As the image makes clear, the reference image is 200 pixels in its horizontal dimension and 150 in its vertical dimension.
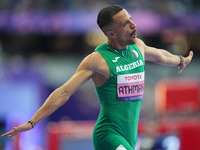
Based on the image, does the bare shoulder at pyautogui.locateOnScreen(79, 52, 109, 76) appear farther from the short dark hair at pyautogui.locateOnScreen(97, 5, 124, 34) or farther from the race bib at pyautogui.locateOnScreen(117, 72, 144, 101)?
the short dark hair at pyautogui.locateOnScreen(97, 5, 124, 34)

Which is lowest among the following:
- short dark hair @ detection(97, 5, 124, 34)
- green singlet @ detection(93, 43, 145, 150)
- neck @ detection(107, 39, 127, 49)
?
green singlet @ detection(93, 43, 145, 150)

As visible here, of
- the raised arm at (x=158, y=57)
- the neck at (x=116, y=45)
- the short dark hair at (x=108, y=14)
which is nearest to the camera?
the short dark hair at (x=108, y=14)

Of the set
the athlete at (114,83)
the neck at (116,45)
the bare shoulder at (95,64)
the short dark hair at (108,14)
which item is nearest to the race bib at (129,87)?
the athlete at (114,83)

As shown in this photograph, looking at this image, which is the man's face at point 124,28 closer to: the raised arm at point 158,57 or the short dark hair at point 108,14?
the short dark hair at point 108,14

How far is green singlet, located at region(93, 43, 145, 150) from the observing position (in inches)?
179

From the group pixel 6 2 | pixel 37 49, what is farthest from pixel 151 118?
pixel 37 49

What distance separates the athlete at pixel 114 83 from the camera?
4.44 metres

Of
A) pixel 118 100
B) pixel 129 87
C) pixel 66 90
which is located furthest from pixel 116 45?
pixel 66 90

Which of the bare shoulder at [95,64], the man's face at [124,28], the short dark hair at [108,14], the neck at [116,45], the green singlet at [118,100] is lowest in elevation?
the green singlet at [118,100]

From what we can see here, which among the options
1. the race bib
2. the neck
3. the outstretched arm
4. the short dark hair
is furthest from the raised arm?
the outstretched arm

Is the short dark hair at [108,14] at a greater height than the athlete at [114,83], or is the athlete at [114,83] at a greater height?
the short dark hair at [108,14]

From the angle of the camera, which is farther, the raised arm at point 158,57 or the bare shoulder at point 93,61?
the raised arm at point 158,57

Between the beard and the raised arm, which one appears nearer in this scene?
the beard

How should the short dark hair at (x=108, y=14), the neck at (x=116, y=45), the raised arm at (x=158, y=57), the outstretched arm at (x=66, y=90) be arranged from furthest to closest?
the raised arm at (x=158, y=57), the neck at (x=116, y=45), the short dark hair at (x=108, y=14), the outstretched arm at (x=66, y=90)
